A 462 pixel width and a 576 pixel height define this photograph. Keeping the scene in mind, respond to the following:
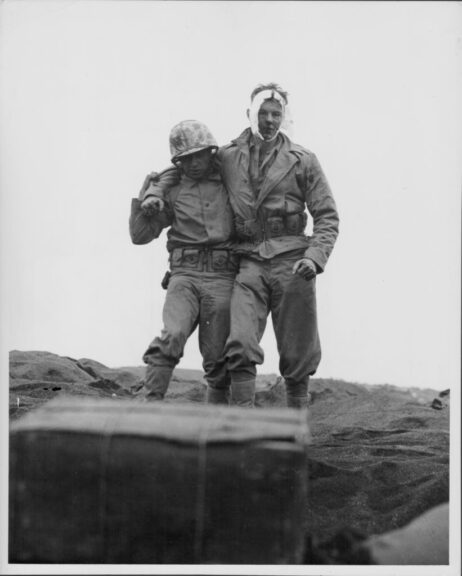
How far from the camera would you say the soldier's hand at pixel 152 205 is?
7129mm

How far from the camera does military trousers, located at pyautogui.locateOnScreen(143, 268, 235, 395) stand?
23.2 feet

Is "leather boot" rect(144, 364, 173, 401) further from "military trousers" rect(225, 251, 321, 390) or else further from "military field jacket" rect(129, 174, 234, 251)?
"military field jacket" rect(129, 174, 234, 251)

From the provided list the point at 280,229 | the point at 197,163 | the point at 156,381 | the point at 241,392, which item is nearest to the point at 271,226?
the point at 280,229

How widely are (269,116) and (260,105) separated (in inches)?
3.6

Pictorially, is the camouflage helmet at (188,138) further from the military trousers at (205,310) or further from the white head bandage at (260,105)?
the military trousers at (205,310)

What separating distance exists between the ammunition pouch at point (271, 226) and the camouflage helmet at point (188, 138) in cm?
52

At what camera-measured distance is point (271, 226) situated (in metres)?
7.29

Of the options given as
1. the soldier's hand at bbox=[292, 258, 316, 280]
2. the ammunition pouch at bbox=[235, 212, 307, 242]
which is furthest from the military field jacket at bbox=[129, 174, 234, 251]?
the soldier's hand at bbox=[292, 258, 316, 280]

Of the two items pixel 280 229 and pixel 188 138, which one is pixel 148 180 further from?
pixel 280 229

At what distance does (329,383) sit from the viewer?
415 inches

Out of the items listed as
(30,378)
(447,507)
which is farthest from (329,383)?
(447,507)

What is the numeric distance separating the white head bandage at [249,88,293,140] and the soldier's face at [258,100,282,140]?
2cm

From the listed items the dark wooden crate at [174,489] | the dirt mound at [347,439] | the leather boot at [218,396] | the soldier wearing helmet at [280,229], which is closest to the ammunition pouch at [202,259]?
the soldier wearing helmet at [280,229]

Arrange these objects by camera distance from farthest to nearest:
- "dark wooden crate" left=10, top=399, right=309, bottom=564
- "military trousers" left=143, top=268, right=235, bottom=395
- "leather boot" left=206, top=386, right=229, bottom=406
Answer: "leather boot" left=206, top=386, right=229, bottom=406
"military trousers" left=143, top=268, right=235, bottom=395
"dark wooden crate" left=10, top=399, right=309, bottom=564
